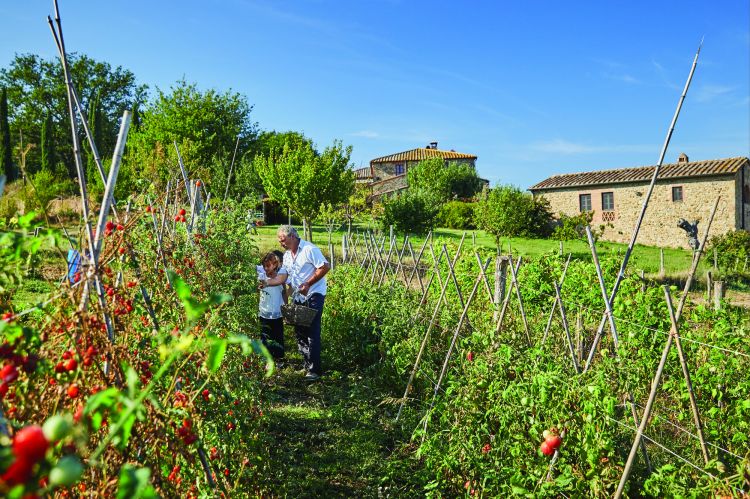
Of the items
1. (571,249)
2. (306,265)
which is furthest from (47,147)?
(306,265)

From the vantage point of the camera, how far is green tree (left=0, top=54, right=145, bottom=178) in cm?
3316

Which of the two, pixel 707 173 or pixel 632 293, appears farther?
pixel 707 173

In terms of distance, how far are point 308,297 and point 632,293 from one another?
2.82 metres

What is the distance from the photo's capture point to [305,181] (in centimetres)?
1956

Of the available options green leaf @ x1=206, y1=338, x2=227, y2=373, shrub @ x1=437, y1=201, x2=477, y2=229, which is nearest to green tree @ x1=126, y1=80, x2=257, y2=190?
shrub @ x1=437, y1=201, x2=477, y2=229

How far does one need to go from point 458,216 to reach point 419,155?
1557 cm

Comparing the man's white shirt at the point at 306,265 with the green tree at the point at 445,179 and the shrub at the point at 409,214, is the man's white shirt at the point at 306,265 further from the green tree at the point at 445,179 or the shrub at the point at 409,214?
the green tree at the point at 445,179

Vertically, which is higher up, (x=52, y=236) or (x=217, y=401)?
(x=52, y=236)

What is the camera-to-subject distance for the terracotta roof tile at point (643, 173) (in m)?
22.5

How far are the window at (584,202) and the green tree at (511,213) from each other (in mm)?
2113

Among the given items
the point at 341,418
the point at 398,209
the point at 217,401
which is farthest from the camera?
the point at 398,209

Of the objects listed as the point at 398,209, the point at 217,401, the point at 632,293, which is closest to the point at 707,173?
the point at 398,209

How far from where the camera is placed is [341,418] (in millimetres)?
4312

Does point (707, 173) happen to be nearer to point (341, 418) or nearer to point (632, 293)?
point (632, 293)
